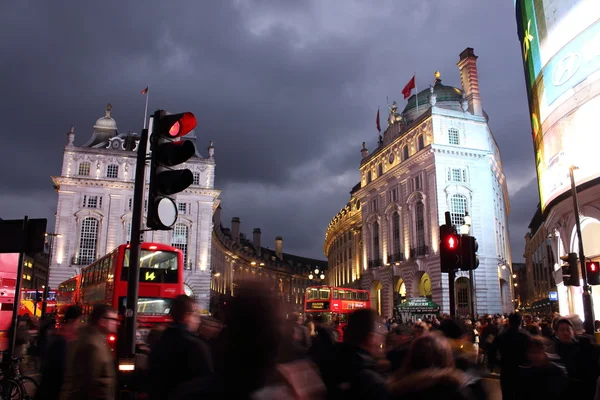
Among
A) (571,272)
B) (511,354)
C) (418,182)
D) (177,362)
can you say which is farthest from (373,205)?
(177,362)

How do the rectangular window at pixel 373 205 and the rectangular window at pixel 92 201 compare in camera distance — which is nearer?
the rectangular window at pixel 92 201

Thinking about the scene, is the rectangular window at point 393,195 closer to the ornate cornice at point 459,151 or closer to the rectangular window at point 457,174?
the rectangular window at point 457,174

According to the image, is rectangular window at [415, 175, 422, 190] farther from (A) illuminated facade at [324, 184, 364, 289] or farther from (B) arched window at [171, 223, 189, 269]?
(B) arched window at [171, 223, 189, 269]

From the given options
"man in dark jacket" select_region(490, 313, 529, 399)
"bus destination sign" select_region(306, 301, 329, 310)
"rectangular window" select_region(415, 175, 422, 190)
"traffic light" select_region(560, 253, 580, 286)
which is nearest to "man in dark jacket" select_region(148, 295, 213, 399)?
"man in dark jacket" select_region(490, 313, 529, 399)

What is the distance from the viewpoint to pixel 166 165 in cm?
498

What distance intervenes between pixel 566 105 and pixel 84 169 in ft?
174

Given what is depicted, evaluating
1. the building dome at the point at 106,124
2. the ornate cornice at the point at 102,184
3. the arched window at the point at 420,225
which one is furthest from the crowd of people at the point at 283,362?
the building dome at the point at 106,124

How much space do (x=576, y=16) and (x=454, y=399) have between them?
28.8 metres

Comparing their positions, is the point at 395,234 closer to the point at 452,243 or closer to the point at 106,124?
the point at 106,124

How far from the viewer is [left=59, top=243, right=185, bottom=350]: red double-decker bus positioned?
57.1 feet

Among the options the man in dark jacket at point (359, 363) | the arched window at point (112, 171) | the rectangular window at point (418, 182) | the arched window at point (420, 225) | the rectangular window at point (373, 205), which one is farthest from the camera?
the arched window at point (112, 171)

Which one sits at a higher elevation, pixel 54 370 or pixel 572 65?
pixel 572 65

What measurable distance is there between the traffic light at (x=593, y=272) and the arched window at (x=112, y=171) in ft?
184

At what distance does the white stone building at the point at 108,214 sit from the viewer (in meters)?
57.7
